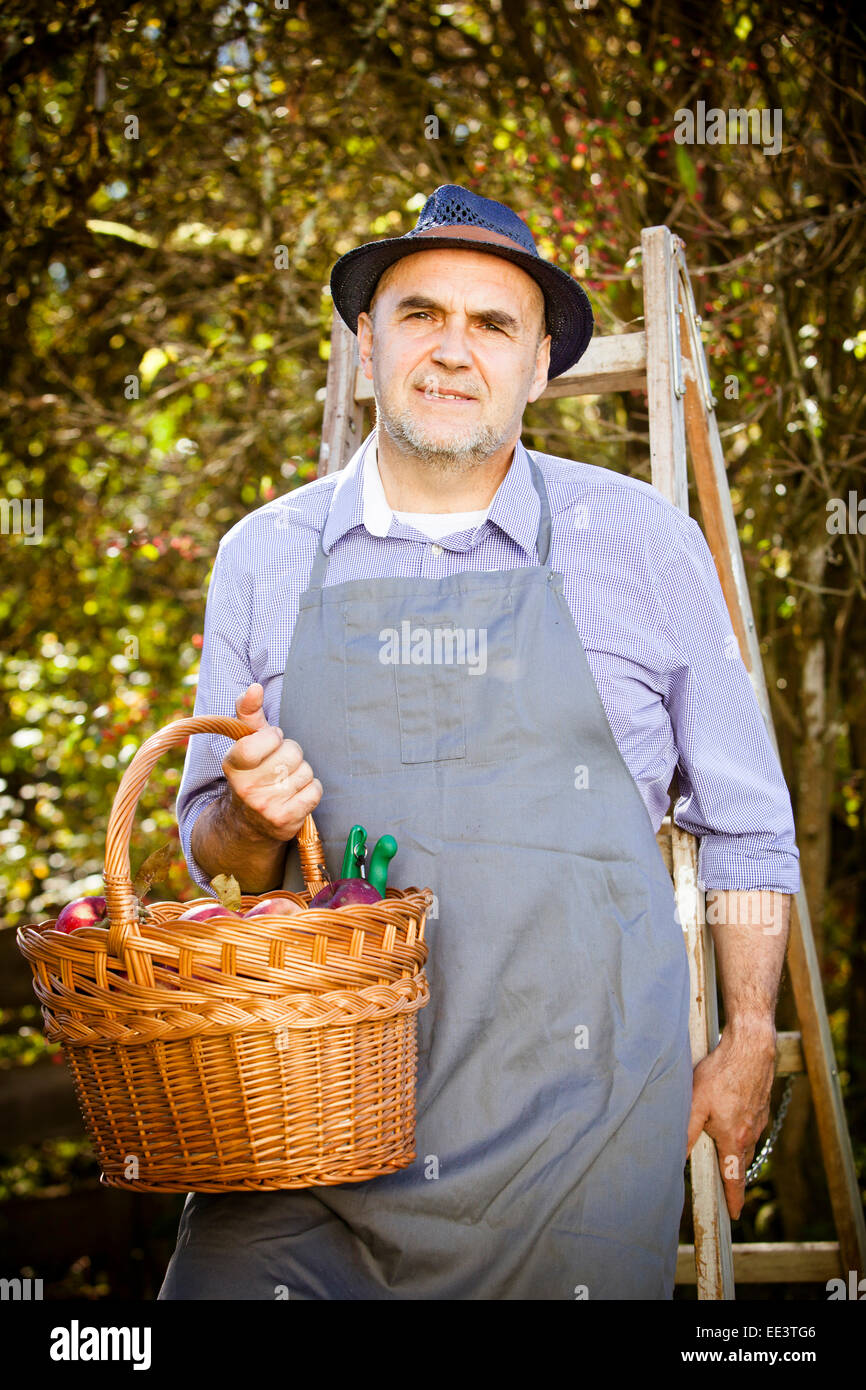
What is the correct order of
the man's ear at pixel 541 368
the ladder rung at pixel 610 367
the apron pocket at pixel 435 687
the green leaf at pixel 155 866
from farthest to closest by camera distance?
the ladder rung at pixel 610 367, the man's ear at pixel 541 368, the apron pocket at pixel 435 687, the green leaf at pixel 155 866

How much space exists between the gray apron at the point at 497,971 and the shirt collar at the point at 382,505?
0.10 meters

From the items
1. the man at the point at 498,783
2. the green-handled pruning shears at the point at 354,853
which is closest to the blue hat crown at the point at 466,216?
the man at the point at 498,783

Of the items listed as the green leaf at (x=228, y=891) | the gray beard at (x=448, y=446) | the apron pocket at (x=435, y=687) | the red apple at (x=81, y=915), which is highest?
the gray beard at (x=448, y=446)

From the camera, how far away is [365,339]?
2379 millimetres

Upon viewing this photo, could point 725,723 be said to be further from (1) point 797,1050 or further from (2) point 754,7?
(2) point 754,7

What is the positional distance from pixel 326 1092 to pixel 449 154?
3.01 m

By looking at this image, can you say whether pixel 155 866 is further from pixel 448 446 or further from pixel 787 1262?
pixel 787 1262

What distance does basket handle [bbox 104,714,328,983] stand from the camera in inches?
56.3

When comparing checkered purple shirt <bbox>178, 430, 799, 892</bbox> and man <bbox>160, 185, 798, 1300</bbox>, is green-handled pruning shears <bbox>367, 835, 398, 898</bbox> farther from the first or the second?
checkered purple shirt <bbox>178, 430, 799, 892</bbox>

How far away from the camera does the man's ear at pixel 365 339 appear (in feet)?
7.75

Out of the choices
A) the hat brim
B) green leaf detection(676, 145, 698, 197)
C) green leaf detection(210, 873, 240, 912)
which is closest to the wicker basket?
green leaf detection(210, 873, 240, 912)

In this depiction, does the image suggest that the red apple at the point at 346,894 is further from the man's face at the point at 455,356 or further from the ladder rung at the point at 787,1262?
the ladder rung at the point at 787,1262

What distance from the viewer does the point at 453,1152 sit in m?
1.82

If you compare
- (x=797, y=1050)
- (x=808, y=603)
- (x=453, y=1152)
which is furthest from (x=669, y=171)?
(x=453, y=1152)
